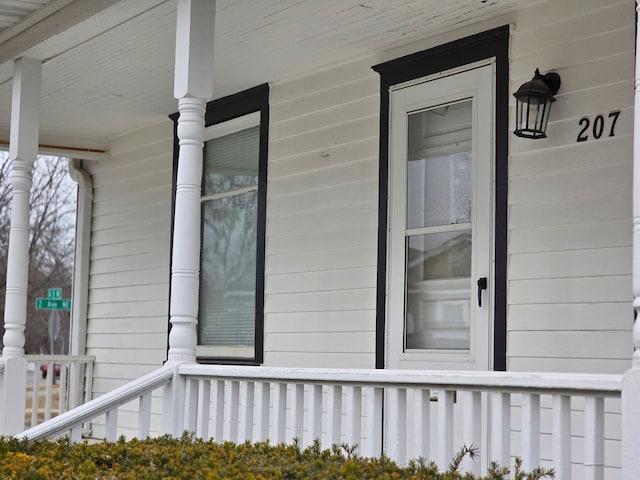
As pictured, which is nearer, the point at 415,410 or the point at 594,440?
the point at 594,440

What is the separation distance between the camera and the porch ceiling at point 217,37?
6199 mm

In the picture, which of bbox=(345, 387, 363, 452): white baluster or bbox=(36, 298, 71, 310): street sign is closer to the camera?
bbox=(345, 387, 363, 452): white baluster

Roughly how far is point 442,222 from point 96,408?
2.42 meters

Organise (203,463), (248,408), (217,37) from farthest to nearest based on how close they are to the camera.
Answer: (217,37), (248,408), (203,463)

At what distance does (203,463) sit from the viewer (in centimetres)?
362

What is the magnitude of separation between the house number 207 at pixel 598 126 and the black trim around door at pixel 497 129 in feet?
1.70

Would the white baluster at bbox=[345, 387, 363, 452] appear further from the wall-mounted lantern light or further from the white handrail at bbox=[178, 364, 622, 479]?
the wall-mounted lantern light

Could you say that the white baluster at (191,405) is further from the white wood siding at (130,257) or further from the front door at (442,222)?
the white wood siding at (130,257)

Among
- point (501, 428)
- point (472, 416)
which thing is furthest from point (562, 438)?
point (472, 416)

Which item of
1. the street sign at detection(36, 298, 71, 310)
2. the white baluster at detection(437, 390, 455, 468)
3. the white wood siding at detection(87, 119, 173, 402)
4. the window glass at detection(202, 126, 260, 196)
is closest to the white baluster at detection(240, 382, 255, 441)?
the white baluster at detection(437, 390, 455, 468)

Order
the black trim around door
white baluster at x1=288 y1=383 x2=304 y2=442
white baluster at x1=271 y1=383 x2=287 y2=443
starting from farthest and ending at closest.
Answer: the black trim around door → white baluster at x1=271 y1=383 x2=287 y2=443 → white baluster at x1=288 y1=383 x2=304 y2=442

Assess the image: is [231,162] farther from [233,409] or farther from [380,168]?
[233,409]

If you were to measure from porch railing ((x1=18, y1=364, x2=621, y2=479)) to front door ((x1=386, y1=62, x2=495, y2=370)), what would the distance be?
40cm

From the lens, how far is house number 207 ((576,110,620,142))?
5.46 metres
